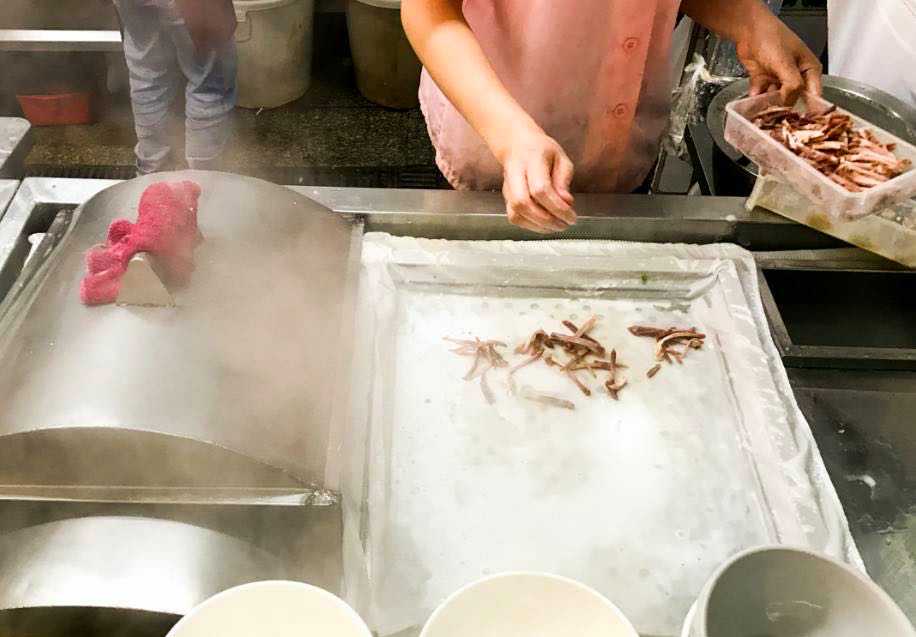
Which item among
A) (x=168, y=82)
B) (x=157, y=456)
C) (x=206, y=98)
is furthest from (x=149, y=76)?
(x=157, y=456)

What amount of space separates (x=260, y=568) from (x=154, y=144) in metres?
2.99

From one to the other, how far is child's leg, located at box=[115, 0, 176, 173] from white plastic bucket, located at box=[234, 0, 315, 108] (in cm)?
43

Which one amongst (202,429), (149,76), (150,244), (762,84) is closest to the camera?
(202,429)

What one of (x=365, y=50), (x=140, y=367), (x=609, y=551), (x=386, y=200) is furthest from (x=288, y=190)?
(x=365, y=50)

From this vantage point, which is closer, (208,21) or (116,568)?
(116,568)

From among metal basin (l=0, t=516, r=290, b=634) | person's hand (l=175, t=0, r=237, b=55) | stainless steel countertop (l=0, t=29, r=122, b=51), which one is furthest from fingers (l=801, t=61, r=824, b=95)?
person's hand (l=175, t=0, r=237, b=55)

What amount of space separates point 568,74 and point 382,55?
272cm

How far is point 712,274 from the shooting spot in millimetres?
1580

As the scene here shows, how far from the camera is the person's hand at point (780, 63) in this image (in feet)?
5.21

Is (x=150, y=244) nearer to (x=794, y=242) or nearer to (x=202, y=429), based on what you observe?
(x=202, y=429)

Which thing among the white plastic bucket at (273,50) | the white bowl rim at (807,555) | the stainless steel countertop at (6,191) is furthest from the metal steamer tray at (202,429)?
the white plastic bucket at (273,50)

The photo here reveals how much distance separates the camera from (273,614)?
0.82 metres

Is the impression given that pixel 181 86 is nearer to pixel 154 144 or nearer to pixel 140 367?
pixel 154 144

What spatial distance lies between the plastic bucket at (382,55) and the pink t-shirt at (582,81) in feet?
7.50
